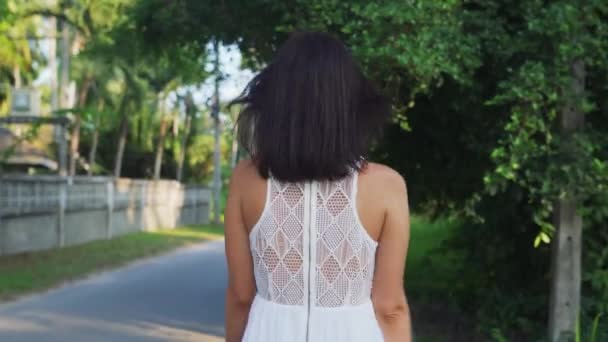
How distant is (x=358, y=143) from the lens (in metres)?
2.13

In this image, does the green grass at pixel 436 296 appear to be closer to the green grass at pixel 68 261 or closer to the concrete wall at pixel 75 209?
the green grass at pixel 68 261

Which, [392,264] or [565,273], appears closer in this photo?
[392,264]

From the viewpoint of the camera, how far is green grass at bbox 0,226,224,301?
1473cm

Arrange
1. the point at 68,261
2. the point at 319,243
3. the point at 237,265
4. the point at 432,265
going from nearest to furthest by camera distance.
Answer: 1. the point at 319,243
2. the point at 237,265
3. the point at 432,265
4. the point at 68,261

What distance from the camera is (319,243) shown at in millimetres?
2105

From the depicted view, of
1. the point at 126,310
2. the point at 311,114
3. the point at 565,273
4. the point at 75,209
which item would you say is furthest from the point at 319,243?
the point at 75,209

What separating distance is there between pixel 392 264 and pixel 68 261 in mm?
17943

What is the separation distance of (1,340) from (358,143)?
26.4ft

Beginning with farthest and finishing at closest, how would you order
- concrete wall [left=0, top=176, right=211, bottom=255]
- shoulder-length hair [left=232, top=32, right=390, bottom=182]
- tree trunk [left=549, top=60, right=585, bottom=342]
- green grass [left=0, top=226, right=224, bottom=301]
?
concrete wall [left=0, top=176, right=211, bottom=255] < green grass [left=0, top=226, right=224, bottom=301] < tree trunk [left=549, top=60, right=585, bottom=342] < shoulder-length hair [left=232, top=32, right=390, bottom=182]

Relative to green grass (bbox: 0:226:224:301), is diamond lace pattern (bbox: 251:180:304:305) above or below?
above

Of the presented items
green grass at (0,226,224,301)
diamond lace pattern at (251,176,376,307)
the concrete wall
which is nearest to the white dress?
diamond lace pattern at (251,176,376,307)

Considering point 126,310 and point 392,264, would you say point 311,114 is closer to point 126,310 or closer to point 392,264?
point 392,264

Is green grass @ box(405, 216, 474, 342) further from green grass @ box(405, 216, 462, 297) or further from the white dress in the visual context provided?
the white dress

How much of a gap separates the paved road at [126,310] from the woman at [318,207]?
7.60 metres
